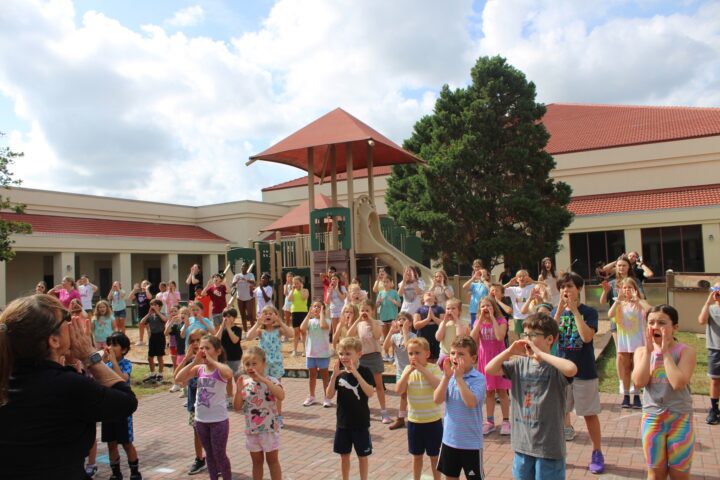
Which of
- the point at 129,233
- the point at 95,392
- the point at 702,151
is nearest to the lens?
the point at 95,392

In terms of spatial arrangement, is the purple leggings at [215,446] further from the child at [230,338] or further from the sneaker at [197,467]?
the child at [230,338]

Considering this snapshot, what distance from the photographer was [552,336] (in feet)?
12.5

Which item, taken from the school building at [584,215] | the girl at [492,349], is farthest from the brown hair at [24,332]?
the school building at [584,215]

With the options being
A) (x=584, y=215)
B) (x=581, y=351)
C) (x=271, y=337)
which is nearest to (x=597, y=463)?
(x=581, y=351)

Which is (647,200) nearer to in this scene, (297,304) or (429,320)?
(297,304)

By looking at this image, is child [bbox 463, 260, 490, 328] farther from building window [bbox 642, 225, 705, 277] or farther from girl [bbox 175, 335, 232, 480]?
building window [bbox 642, 225, 705, 277]

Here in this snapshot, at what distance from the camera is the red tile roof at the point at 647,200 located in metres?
25.2

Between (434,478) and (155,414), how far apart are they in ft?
17.9

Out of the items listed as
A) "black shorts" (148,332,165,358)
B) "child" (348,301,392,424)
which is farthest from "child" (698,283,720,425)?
"black shorts" (148,332,165,358)

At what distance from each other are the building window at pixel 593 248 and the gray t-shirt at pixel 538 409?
24590 millimetres

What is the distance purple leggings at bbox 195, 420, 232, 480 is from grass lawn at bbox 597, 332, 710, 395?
612 centimetres

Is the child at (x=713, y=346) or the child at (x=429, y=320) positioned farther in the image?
the child at (x=429, y=320)

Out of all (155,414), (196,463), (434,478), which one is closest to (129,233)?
(155,414)

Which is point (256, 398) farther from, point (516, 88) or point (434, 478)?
point (516, 88)
